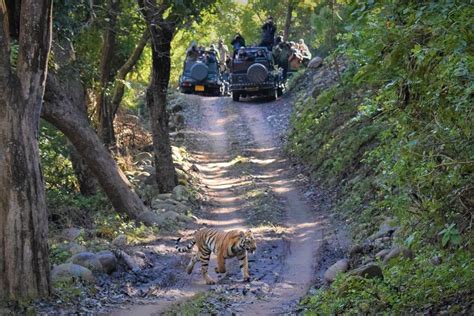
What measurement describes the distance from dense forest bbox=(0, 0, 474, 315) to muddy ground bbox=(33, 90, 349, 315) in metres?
0.05

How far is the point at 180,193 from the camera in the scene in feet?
64.3

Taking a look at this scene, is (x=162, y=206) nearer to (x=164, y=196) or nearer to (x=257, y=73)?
(x=164, y=196)

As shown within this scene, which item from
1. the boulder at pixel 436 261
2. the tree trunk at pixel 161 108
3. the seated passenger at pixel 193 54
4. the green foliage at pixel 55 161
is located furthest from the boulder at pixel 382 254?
the seated passenger at pixel 193 54

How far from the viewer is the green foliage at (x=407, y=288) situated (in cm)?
709

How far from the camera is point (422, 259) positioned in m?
7.66

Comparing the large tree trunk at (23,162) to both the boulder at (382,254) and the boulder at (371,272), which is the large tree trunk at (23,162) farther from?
the boulder at (382,254)

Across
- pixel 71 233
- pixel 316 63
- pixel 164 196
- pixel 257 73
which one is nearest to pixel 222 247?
pixel 71 233

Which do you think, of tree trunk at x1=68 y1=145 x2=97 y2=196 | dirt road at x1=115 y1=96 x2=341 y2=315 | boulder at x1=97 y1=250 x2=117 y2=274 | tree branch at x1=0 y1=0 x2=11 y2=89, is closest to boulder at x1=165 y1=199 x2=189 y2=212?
dirt road at x1=115 y1=96 x2=341 y2=315

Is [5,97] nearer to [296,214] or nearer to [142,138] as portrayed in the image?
[296,214]

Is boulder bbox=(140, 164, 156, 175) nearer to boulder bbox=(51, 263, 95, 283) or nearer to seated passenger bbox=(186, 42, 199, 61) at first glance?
boulder bbox=(51, 263, 95, 283)

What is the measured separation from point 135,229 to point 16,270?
5.61 meters

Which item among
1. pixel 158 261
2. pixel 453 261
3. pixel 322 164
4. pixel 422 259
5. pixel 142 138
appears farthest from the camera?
pixel 142 138

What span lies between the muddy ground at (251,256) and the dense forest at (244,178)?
0.05 metres

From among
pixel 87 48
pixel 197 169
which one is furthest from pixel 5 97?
pixel 197 169
